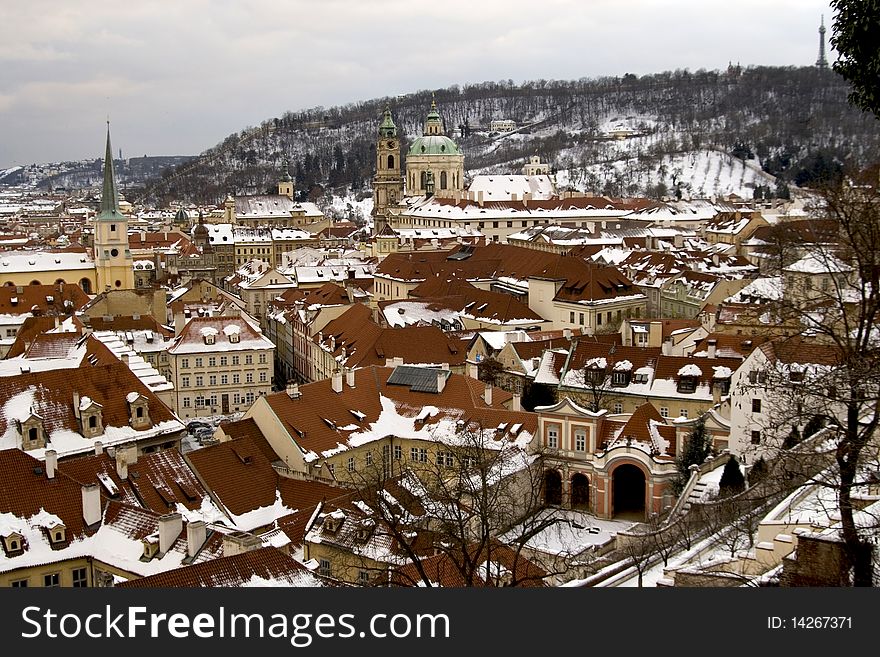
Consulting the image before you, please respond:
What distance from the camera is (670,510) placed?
31.9m

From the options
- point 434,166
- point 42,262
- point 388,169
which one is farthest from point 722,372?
point 388,169

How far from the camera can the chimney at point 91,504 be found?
25.4 metres

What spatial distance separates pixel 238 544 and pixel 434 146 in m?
124

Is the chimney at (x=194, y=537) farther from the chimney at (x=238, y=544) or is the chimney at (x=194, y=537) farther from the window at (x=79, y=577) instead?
the window at (x=79, y=577)

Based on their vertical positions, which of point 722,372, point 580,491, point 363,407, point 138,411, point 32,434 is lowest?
point 580,491

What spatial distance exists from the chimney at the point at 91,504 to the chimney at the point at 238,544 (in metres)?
4.07

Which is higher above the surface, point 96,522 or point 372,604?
point 372,604

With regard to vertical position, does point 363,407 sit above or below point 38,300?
below

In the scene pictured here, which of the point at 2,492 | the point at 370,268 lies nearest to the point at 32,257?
the point at 370,268

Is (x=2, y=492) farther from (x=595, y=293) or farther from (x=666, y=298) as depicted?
(x=666, y=298)

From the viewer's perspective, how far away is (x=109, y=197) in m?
78.8

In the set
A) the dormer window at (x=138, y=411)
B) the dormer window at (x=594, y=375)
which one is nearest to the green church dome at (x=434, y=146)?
the dormer window at (x=594, y=375)

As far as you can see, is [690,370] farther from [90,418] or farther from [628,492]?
[90,418]

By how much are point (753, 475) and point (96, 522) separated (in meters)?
17.6
